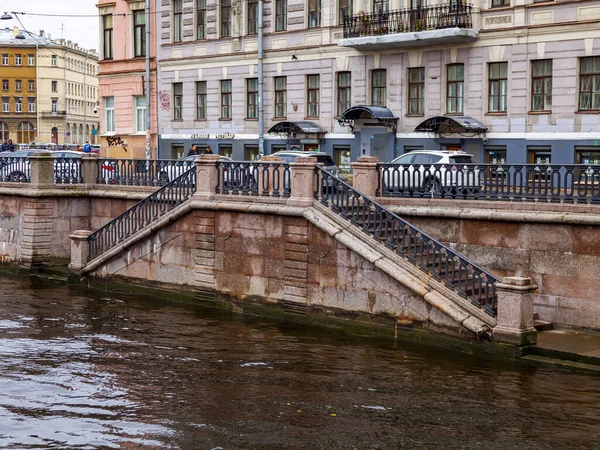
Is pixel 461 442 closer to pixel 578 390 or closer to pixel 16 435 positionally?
pixel 578 390

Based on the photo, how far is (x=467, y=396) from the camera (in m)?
14.5

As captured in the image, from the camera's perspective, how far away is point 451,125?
108ft

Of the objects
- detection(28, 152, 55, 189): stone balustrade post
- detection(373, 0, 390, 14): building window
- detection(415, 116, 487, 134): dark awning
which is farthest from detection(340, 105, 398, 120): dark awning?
detection(28, 152, 55, 189): stone balustrade post

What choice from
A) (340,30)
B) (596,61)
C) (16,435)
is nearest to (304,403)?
(16,435)

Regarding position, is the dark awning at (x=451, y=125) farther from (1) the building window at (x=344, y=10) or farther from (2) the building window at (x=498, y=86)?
(1) the building window at (x=344, y=10)

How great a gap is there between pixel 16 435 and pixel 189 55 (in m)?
30.8

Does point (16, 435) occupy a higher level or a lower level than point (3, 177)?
lower

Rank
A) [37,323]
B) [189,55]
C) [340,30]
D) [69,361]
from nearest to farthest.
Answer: [69,361], [37,323], [340,30], [189,55]

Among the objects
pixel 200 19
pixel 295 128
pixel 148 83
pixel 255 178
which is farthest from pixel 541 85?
pixel 148 83

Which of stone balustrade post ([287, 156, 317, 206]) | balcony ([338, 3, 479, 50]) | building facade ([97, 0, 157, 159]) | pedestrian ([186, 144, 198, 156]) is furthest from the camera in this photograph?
building facade ([97, 0, 157, 159])

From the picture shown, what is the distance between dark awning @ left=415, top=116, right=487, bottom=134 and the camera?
3194cm

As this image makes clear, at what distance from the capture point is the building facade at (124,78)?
146 ft

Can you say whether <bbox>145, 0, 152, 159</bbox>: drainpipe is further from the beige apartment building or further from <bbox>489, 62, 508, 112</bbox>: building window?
<bbox>489, 62, 508, 112</bbox>: building window

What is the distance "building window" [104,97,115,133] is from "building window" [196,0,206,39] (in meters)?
7.50
